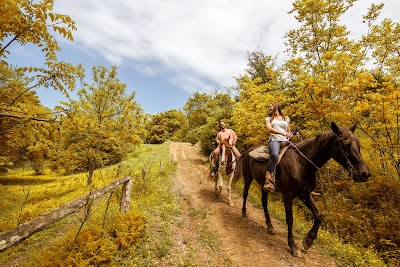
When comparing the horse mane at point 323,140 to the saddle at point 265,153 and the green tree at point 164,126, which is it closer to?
the saddle at point 265,153

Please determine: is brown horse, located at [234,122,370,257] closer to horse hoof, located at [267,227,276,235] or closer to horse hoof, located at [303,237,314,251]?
horse hoof, located at [303,237,314,251]

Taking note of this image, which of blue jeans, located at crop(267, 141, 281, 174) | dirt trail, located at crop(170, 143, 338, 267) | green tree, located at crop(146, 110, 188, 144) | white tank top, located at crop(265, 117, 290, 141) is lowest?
dirt trail, located at crop(170, 143, 338, 267)

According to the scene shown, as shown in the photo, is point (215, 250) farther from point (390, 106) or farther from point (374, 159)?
point (374, 159)

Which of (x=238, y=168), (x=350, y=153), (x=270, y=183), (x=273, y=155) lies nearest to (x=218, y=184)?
(x=238, y=168)

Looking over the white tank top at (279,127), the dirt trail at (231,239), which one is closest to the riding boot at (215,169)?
the dirt trail at (231,239)

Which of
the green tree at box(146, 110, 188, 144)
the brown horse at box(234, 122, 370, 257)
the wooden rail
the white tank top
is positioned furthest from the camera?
the green tree at box(146, 110, 188, 144)

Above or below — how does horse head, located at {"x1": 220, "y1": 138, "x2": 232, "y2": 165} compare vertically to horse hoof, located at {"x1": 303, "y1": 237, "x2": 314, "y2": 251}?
above

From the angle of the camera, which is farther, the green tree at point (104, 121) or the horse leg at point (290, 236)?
the green tree at point (104, 121)

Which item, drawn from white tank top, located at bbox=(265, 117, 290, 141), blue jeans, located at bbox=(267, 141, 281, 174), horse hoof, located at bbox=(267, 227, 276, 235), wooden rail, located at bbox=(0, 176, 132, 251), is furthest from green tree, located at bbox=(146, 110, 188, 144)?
wooden rail, located at bbox=(0, 176, 132, 251)

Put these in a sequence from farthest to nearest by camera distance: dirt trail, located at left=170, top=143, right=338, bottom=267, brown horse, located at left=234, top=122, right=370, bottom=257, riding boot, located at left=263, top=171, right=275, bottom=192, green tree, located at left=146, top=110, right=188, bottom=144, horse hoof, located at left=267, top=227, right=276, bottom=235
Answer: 1. green tree, located at left=146, top=110, right=188, bottom=144
2. horse hoof, located at left=267, top=227, right=276, bottom=235
3. riding boot, located at left=263, top=171, right=275, bottom=192
4. dirt trail, located at left=170, top=143, right=338, bottom=267
5. brown horse, located at left=234, top=122, right=370, bottom=257

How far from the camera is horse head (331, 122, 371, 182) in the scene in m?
4.48

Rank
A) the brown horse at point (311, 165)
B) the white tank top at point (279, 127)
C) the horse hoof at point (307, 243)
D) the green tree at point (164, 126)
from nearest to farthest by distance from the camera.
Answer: the brown horse at point (311, 165)
the horse hoof at point (307, 243)
the white tank top at point (279, 127)
the green tree at point (164, 126)

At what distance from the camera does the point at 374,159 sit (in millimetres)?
9211

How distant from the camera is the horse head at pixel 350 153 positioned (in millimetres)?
4477
